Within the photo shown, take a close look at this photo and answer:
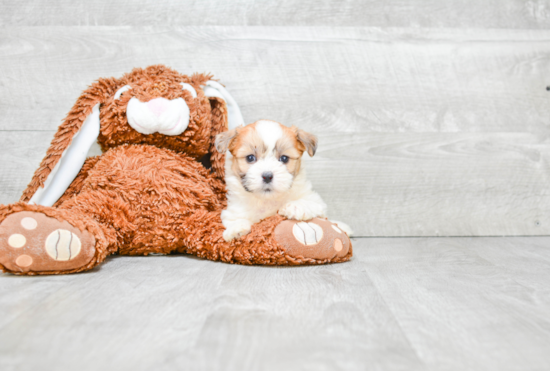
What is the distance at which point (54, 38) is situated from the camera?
184 centimetres

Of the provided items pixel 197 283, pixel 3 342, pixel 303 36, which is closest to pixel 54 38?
pixel 303 36

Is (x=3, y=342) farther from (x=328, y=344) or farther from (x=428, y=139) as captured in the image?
(x=428, y=139)

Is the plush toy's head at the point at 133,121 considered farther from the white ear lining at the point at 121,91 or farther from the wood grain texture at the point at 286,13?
the wood grain texture at the point at 286,13

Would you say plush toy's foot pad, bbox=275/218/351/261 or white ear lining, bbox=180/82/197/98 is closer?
plush toy's foot pad, bbox=275/218/351/261

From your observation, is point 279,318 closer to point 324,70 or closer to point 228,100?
point 228,100

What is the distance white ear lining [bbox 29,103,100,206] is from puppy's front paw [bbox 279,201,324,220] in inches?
29.1

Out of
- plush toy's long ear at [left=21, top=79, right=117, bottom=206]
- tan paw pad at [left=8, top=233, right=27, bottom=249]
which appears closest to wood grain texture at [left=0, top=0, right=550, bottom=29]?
plush toy's long ear at [left=21, top=79, right=117, bottom=206]

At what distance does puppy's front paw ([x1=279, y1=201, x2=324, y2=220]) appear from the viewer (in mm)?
1353

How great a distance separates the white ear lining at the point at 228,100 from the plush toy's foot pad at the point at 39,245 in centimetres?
75

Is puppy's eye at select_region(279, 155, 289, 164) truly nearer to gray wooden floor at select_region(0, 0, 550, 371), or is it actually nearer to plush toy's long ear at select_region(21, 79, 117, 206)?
gray wooden floor at select_region(0, 0, 550, 371)

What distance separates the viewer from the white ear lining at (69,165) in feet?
4.90

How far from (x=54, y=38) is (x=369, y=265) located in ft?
5.17

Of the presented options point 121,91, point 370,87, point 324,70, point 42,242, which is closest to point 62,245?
point 42,242

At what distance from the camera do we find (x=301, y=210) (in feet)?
4.44
